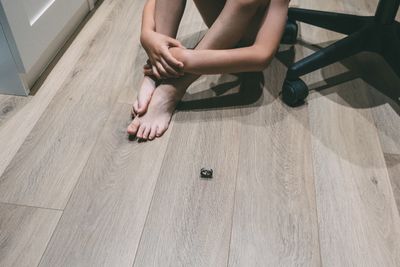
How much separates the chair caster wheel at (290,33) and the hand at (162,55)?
455 mm

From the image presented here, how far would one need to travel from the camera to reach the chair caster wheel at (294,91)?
1.01 metres

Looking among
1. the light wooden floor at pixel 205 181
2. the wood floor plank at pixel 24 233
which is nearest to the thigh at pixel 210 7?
the light wooden floor at pixel 205 181

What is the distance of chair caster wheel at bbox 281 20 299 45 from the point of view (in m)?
1.25

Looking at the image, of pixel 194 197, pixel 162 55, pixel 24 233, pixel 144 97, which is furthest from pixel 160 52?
pixel 24 233

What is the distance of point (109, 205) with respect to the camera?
2.61 feet

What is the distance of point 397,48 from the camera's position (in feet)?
3.29

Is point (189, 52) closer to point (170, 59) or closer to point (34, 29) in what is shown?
point (170, 59)

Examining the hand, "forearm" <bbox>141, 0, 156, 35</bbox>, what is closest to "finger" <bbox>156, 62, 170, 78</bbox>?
the hand

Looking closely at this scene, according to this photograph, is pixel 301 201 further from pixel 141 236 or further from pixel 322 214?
pixel 141 236

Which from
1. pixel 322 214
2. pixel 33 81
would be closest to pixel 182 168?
pixel 322 214

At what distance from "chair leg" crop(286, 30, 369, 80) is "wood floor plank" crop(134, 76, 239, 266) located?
0.20m

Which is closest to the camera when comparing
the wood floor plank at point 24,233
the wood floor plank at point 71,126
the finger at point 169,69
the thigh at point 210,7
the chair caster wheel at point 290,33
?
the wood floor plank at point 24,233

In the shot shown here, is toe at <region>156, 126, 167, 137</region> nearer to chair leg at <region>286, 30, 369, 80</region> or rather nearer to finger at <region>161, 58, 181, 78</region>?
finger at <region>161, 58, 181, 78</region>

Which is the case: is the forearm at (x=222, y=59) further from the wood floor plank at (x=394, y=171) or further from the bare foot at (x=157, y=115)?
the wood floor plank at (x=394, y=171)
